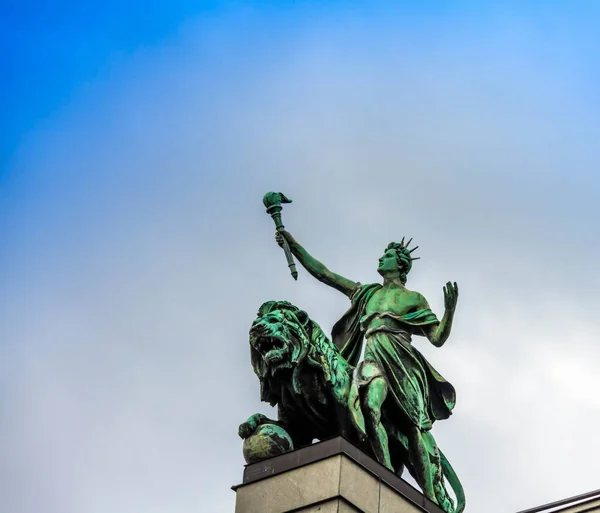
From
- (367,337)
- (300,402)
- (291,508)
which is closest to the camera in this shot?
(291,508)

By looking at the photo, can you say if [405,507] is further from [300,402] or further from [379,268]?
[379,268]

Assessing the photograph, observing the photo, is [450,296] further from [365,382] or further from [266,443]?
[266,443]

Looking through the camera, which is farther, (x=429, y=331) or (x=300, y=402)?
(x=429, y=331)

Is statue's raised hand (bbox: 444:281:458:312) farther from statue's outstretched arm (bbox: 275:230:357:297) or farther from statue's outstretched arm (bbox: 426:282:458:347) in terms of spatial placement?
statue's outstretched arm (bbox: 275:230:357:297)

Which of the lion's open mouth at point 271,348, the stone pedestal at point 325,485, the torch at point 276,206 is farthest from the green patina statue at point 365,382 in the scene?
the torch at point 276,206

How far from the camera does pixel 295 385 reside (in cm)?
1742

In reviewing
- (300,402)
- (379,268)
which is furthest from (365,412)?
(379,268)

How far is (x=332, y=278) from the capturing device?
20.1m

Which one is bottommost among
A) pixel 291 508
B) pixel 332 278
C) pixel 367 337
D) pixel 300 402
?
pixel 291 508

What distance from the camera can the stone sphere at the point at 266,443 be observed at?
17.3 m

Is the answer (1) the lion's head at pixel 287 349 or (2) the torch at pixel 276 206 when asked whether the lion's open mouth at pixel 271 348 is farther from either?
(2) the torch at pixel 276 206

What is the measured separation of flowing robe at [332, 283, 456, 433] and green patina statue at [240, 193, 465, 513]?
1cm

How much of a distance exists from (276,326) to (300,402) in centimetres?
100

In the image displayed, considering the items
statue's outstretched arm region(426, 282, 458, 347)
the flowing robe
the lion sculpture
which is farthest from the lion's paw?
statue's outstretched arm region(426, 282, 458, 347)
